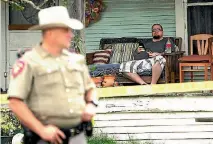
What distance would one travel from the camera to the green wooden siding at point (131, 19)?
9586 mm

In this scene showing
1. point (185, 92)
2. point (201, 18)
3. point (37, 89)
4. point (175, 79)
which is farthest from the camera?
point (201, 18)

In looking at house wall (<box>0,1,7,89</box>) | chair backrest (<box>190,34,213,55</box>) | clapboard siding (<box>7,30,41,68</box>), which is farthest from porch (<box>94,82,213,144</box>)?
clapboard siding (<box>7,30,41,68</box>)

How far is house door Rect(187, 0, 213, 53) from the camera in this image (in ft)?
30.9

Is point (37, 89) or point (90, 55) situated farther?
point (90, 55)

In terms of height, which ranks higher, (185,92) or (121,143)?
(185,92)

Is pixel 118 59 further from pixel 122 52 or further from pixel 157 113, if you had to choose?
pixel 157 113

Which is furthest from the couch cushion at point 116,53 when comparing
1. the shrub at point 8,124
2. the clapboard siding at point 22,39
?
the shrub at point 8,124

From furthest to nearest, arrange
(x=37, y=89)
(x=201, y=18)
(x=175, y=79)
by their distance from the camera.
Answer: (x=201, y=18), (x=175, y=79), (x=37, y=89)

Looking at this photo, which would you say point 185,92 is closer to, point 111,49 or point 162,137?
point 162,137

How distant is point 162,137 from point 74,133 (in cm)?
369

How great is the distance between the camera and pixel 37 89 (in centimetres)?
328

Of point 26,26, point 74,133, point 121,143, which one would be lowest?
point 121,143

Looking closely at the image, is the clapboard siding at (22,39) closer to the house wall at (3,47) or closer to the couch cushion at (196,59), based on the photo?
the house wall at (3,47)

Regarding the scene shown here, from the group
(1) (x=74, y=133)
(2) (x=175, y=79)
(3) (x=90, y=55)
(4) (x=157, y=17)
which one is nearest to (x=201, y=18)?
(4) (x=157, y=17)
